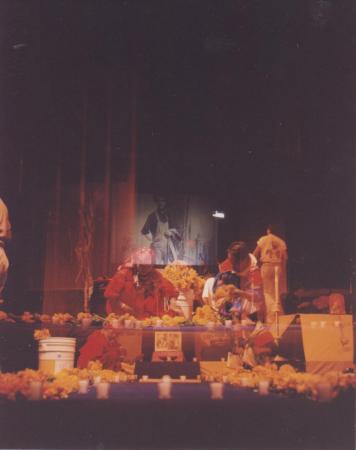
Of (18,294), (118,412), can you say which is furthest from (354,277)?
(18,294)

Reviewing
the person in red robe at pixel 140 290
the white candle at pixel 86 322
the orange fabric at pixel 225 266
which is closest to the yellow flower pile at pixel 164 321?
the person in red robe at pixel 140 290

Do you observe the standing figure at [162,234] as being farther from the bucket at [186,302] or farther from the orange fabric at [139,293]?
the bucket at [186,302]

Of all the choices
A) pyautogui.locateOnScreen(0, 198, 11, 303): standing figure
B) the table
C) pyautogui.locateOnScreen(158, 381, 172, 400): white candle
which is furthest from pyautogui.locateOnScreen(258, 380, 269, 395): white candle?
pyautogui.locateOnScreen(0, 198, 11, 303): standing figure

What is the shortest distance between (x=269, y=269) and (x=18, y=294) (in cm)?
194

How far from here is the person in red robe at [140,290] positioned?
198 inches

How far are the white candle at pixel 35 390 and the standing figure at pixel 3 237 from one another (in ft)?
2.25

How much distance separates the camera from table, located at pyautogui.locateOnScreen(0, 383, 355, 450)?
A: 13.8 ft

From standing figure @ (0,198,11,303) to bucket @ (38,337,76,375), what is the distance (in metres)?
0.48

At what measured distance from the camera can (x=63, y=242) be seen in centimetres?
484

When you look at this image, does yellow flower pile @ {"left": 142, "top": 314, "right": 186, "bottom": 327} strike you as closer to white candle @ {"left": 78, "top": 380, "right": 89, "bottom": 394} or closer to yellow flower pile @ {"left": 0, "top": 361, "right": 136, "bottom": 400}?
yellow flower pile @ {"left": 0, "top": 361, "right": 136, "bottom": 400}

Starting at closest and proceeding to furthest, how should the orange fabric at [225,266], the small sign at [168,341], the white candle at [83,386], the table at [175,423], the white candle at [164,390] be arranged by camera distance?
the table at [175,423] < the white candle at [164,390] < the white candle at [83,386] < the small sign at [168,341] < the orange fabric at [225,266]

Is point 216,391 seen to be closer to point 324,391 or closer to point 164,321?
point 324,391

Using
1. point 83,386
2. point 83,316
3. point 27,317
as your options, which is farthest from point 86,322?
point 83,386

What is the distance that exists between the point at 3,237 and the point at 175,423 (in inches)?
73.9
